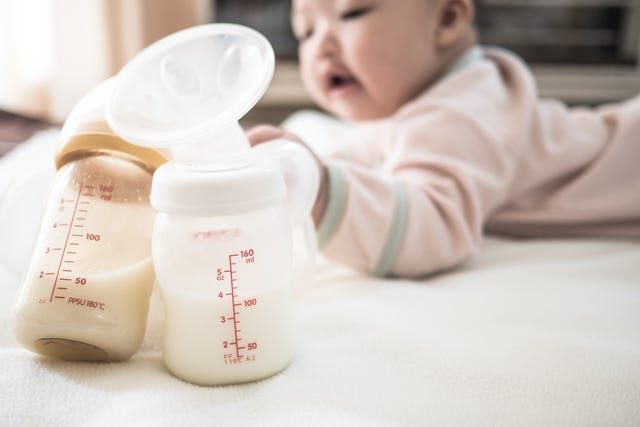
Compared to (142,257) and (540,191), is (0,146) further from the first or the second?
(540,191)

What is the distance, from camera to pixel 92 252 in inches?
20.2

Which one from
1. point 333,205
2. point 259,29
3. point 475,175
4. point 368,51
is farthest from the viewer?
point 259,29

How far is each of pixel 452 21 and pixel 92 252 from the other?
0.73 metres

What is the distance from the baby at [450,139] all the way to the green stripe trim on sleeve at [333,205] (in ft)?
0.12

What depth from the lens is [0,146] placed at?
113cm

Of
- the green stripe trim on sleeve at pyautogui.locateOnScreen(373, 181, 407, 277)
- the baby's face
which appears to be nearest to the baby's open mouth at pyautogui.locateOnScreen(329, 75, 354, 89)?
the baby's face

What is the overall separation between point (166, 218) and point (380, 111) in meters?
0.61

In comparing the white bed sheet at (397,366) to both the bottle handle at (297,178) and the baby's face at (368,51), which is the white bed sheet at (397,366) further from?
the baby's face at (368,51)

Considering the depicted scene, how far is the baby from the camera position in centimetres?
82

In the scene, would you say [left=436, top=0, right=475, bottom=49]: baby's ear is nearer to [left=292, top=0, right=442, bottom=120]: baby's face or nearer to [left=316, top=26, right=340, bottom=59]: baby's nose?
[left=292, top=0, right=442, bottom=120]: baby's face

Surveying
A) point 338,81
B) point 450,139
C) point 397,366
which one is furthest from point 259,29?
point 397,366

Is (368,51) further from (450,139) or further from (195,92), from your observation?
(195,92)

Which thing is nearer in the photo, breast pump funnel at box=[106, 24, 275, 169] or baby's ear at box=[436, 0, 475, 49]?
breast pump funnel at box=[106, 24, 275, 169]

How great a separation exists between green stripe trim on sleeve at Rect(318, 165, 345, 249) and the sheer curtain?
3.61 feet
